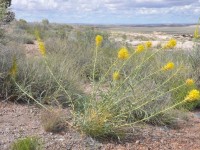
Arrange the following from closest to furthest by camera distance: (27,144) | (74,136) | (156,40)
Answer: (27,144) < (74,136) < (156,40)

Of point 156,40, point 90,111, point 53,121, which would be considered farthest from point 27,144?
point 156,40

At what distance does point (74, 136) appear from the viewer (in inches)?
225

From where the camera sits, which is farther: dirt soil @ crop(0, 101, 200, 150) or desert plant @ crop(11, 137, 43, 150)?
dirt soil @ crop(0, 101, 200, 150)

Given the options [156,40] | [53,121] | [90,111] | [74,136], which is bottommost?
[156,40]

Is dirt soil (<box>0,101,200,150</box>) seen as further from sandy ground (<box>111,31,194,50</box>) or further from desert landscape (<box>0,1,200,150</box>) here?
sandy ground (<box>111,31,194,50</box>)

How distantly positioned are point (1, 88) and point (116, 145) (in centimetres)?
227

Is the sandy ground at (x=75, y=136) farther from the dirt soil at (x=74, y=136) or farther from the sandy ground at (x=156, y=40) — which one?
the sandy ground at (x=156, y=40)

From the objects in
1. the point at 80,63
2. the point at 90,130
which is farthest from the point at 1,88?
the point at 80,63

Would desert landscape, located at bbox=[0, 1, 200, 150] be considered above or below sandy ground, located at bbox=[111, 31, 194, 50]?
above

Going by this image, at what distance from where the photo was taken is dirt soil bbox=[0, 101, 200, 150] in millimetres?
5441

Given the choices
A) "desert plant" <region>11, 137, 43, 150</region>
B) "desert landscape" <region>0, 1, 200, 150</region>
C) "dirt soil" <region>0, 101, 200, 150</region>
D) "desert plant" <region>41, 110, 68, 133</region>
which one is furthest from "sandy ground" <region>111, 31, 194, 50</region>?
"desert plant" <region>11, 137, 43, 150</region>

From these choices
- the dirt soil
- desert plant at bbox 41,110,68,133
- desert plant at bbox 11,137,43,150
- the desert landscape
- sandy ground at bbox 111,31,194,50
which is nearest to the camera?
desert plant at bbox 11,137,43,150

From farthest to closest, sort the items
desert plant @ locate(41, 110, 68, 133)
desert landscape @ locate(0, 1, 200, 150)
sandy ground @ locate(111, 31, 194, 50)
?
sandy ground @ locate(111, 31, 194, 50) → desert plant @ locate(41, 110, 68, 133) → desert landscape @ locate(0, 1, 200, 150)

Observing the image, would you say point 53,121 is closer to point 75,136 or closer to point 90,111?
point 75,136
